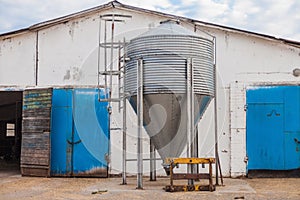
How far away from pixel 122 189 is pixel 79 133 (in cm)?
313

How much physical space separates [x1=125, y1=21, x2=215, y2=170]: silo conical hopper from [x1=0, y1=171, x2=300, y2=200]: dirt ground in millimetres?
1064

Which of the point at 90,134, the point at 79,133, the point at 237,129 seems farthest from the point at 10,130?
the point at 237,129

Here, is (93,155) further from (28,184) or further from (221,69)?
(221,69)

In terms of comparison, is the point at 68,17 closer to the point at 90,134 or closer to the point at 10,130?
the point at 90,134

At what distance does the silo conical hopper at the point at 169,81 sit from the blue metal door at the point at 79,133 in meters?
2.84

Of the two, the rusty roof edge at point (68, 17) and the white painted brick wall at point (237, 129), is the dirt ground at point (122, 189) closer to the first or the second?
the white painted brick wall at point (237, 129)

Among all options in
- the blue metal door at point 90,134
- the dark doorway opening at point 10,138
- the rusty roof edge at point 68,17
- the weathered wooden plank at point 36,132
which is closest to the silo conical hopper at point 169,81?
the blue metal door at point 90,134

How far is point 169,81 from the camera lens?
825cm

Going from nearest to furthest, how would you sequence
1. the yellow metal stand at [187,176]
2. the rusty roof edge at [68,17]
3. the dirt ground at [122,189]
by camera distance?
the dirt ground at [122,189] → the yellow metal stand at [187,176] → the rusty roof edge at [68,17]

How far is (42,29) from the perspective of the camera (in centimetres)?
1200

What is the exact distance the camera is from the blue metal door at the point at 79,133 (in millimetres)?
11375

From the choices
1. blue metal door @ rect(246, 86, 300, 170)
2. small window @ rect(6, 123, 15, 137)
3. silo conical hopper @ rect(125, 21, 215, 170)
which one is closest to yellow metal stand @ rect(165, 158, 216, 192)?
silo conical hopper @ rect(125, 21, 215, 170)

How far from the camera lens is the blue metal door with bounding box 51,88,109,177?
11375 mm

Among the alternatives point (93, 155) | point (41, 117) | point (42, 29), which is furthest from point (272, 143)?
point (42, 29)
